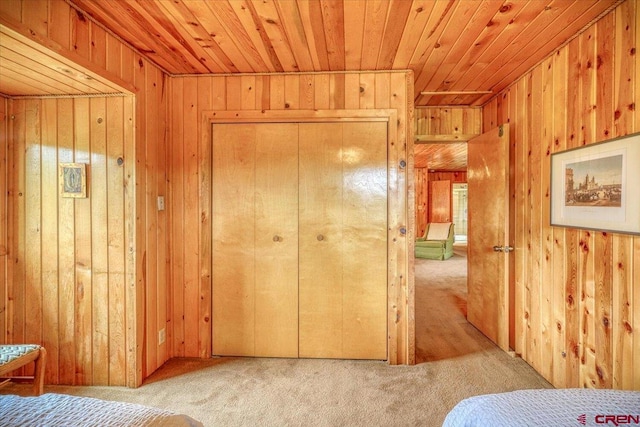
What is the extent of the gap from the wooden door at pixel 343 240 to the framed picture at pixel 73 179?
1.54 metres

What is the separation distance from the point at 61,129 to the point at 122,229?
0.81m

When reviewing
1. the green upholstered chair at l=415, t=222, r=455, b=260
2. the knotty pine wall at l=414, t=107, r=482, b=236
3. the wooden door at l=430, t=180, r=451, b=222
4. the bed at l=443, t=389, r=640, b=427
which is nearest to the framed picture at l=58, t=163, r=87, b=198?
the bed at l=443, t=389, r=640, b=427

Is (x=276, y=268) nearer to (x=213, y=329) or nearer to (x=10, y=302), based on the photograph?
(x=213, y=329)

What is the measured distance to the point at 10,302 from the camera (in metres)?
2.14

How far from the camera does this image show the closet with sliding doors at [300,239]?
248cm

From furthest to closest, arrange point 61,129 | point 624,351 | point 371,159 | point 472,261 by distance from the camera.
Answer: point 472,261 < point 371,159 < point 61,129 < point 624,351

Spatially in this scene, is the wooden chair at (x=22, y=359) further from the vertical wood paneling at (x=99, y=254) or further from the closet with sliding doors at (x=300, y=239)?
the closet with sliding doors at (x=300, y=239)

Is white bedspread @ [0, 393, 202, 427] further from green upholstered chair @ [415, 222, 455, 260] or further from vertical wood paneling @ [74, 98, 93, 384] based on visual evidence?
green upholstered chair @ [415, 222, 455, 260]

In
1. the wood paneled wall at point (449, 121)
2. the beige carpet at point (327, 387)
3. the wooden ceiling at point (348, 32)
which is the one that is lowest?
the beige carpet at point (327, 387)

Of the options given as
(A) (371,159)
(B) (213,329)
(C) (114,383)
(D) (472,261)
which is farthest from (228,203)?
(D) (472,261)

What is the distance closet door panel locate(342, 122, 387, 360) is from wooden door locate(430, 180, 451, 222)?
7742mm

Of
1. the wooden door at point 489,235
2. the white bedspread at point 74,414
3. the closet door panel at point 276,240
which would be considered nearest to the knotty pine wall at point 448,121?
the wooden door at point 489,235

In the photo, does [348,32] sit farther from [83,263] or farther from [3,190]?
[3,190]

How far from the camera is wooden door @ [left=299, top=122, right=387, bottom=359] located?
2469mm
